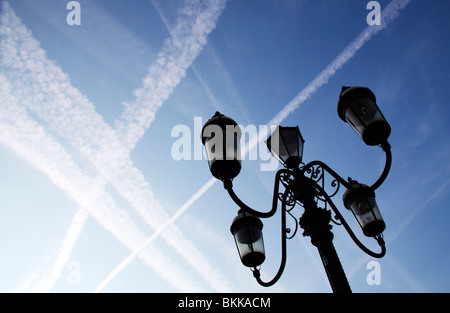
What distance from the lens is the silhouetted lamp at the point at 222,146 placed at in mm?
3729

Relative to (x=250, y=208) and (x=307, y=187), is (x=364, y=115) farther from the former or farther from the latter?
(x=250, y=208)

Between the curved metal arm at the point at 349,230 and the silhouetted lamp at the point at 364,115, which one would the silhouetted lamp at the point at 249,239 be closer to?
the curved metal arm at the point at 349,230

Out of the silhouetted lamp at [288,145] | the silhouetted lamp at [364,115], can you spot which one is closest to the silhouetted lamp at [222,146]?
the silhouetted lamp at [288,145]

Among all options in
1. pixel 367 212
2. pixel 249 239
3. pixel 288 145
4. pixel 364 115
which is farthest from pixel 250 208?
pixel 367 212

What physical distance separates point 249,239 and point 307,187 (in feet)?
4.81

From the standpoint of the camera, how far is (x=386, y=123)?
395cm

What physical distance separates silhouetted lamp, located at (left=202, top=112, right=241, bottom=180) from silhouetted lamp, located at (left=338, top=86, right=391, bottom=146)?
1.79 meters

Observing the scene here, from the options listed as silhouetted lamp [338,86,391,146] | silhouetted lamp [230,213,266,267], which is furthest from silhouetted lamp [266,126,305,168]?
silhouetted lamp [230,213,266,267]

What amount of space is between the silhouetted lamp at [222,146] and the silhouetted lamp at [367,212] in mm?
2338

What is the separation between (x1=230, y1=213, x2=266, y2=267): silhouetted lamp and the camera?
4742 millimetres

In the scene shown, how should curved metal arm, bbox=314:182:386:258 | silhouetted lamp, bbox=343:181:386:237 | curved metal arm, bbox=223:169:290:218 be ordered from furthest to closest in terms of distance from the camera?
silhouetted lamp, bbox=343:181:386:237, curved metal arm, bbox=314:182:386:258, curved metal arm, bbox=223:169:290:218

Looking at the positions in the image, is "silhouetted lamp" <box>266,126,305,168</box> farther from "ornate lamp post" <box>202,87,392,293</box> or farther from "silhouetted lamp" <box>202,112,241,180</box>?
"silhouetted lamp" <box>202,112,241,180</box>
